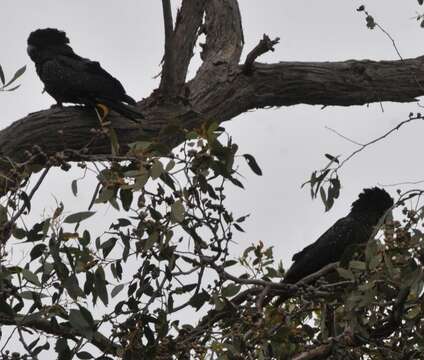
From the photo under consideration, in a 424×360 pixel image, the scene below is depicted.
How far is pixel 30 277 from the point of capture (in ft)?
13.0

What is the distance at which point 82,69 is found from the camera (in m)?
6.89

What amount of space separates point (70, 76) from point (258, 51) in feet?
4.22

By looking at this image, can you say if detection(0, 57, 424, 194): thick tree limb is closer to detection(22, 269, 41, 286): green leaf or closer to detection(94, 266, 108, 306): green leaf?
detection(94, 266, 108, 306): green leaf

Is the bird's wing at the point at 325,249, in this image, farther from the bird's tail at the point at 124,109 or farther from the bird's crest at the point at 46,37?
the bird's crest at the point at 46,37

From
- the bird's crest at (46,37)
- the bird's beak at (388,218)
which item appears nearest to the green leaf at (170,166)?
the bird's beak at (388,218)

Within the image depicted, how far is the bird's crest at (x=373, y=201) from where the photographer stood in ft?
23.9

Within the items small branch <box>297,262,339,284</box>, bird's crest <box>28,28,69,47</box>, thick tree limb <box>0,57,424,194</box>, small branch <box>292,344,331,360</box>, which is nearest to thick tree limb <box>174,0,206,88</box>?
thick tree limb <box>0,57,424,194</box>

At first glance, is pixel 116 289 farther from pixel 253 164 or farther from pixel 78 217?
pixel 253 164

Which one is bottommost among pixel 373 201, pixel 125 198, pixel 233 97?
pixel 125 198

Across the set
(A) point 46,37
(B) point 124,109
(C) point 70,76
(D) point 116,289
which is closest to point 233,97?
(B) point 124,109

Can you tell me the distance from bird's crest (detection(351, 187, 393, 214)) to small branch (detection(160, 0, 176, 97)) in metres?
1.69

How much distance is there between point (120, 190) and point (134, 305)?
51 cm

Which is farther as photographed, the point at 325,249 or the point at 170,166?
the point at 325,249

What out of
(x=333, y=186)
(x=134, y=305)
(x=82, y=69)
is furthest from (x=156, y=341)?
(x=82, y=69)
